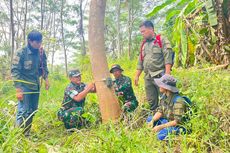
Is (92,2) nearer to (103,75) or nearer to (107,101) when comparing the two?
(103,75)

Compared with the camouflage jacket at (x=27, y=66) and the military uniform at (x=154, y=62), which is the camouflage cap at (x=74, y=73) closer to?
the camouflage jacket at (x=27, y=66)

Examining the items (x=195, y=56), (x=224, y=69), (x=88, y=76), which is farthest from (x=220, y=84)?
(x=88, y=76)

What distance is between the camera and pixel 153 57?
14.2 feet

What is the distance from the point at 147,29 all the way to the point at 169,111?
1.35 meters

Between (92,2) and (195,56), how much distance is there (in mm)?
3300

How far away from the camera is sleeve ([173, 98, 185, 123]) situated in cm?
325

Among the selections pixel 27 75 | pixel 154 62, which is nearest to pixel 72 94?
pixel 27 75

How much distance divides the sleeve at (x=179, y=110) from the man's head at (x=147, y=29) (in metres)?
1.34

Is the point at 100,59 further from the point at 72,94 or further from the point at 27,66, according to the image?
the point at 27,66

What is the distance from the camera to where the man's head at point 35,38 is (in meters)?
4.25

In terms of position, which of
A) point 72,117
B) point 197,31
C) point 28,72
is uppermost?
point 197,31

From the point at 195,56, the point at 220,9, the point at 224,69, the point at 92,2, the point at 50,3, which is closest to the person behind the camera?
the point at 92,2

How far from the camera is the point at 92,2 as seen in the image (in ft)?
12.5

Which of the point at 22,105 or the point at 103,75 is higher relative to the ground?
the point at 103,75
